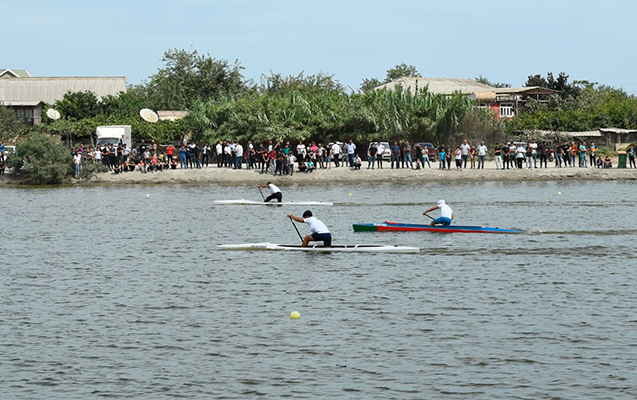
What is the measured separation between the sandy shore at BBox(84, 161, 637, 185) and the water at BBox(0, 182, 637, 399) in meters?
20.8

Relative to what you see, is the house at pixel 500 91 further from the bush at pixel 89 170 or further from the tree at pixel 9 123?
the bush at pixel 89 170

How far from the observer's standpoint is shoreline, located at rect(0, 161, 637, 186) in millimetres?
59844

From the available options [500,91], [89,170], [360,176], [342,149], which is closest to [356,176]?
[360,176]

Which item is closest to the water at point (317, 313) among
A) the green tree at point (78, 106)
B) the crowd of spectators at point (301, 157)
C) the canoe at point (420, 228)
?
the canoe at point (420, 228)

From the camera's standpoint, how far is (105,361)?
1697 centimetres

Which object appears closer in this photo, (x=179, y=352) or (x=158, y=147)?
(x=179, y=352)

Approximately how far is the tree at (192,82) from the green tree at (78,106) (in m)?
16.6

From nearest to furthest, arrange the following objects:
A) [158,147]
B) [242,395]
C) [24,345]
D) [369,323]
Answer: [242,395], [24,345], [369,323], [158,147]

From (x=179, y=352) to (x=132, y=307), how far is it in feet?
14.8

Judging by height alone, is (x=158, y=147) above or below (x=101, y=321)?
above

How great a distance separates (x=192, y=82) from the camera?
346ft

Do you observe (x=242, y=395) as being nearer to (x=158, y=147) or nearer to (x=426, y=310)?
(x=426, y=310)

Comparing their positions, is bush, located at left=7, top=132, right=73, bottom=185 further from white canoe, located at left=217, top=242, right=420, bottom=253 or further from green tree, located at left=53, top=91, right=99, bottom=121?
white canoe, located at left=217, top=242, right=420, bottom=253

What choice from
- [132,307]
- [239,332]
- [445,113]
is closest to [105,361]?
[239,332]
